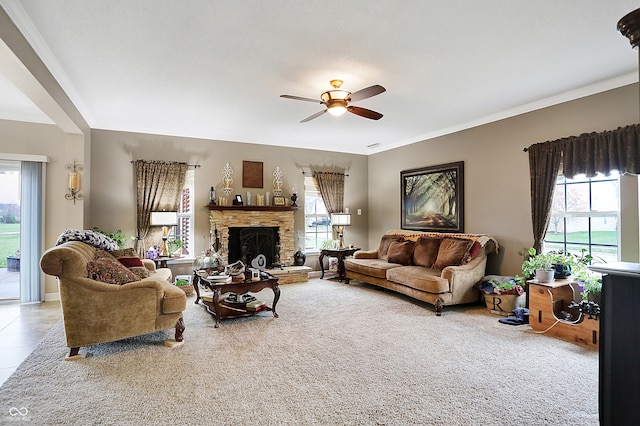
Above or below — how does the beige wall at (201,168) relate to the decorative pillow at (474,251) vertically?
above

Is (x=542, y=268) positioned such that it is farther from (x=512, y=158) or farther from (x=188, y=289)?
(x=188, y=289)


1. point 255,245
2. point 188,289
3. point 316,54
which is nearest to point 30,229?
point 188,289

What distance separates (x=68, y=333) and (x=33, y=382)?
18.1 inches

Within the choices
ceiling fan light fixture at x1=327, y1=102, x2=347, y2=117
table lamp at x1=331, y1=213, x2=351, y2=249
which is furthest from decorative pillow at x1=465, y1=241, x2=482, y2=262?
table lamp at x1=331, y1=213, x2=351, y2=249

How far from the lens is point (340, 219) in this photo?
718 centimetres

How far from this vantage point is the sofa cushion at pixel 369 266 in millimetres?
5574

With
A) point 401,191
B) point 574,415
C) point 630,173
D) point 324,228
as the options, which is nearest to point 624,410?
point 574,415

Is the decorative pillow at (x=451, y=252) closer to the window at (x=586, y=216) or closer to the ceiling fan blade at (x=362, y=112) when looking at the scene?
the window at (x=586, y=216)

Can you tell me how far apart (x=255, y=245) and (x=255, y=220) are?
47cm

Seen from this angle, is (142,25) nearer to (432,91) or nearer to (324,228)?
(432,91)

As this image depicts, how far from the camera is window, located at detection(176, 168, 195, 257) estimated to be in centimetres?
623

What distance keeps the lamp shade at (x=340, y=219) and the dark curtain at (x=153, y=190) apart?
289cm

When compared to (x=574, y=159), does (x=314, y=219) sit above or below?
below

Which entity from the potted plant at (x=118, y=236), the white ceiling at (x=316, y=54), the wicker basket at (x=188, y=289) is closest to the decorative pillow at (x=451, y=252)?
the white ceiling at (x=316, y=54)
